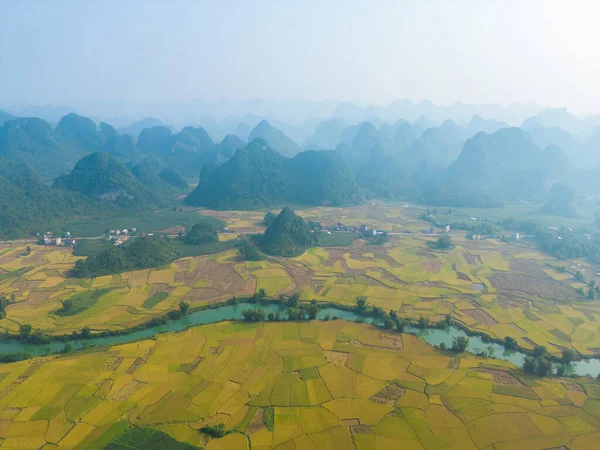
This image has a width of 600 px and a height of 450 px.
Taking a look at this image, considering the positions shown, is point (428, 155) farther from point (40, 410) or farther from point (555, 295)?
point (40, 410)

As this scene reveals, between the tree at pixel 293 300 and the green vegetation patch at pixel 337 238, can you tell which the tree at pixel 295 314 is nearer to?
the tree at pixel 293 300

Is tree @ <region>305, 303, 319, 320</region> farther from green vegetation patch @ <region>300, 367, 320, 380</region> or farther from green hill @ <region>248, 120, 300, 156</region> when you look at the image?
green hill @ <region>248, 120, 300, 156</region>

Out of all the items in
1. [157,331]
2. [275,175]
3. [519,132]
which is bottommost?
[157,331]

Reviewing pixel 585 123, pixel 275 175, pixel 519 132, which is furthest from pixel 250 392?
pixel 585 123

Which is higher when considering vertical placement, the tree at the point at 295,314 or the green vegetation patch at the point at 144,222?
the tree at the point at 295,314

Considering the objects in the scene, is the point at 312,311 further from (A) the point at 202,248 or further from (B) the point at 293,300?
(A) the point at 202,248

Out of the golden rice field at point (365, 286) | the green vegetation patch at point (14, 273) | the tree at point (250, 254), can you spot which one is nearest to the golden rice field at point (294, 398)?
the golden rice field at point (365, 286)

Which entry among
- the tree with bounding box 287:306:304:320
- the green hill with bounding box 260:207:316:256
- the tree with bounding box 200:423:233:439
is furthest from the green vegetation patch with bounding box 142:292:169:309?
the tree with bounding box 200:423:233:439
